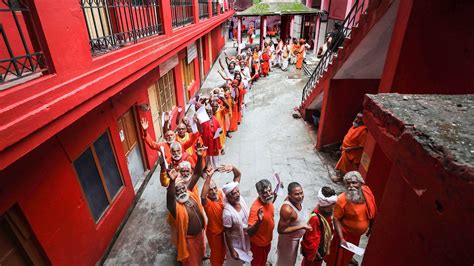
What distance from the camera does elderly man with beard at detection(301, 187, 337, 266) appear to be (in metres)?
3.22

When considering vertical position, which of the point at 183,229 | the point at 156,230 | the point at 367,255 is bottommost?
the point at 156,230

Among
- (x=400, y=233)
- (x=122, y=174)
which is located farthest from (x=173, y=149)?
(x=400, y=233)

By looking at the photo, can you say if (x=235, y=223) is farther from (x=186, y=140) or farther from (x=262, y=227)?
(x=186, y=140)

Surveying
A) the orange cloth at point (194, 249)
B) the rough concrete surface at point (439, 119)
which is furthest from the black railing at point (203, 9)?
the rough concrete surface at point (439, 119)

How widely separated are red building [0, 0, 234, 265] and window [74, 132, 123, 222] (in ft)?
0.06

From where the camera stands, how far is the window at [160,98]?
7035 mm

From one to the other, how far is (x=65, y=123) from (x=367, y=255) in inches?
118

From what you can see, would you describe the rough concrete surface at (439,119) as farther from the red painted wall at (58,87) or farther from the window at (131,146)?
the window at (131,146)

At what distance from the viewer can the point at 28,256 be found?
2941 mm

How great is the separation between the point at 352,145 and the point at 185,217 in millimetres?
4186

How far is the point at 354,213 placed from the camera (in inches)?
132

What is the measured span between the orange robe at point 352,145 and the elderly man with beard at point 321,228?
2.74m

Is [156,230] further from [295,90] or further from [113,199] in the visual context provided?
[295,90]

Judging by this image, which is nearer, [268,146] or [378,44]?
[378,44]
